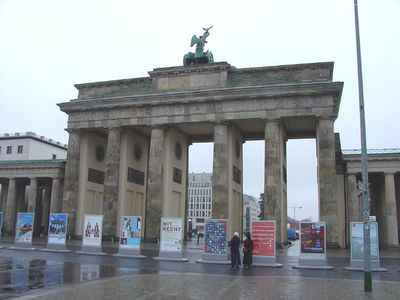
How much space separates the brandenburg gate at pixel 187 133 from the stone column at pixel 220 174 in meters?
0.09

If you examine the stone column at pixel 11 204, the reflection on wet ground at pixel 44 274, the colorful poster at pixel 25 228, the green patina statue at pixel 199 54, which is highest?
the green patina statue at pixel 199 54

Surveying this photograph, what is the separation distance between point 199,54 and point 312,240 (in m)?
28.2

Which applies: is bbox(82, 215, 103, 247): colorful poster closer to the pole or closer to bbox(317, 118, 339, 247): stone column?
the pole

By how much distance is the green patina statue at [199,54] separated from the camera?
45438 mm

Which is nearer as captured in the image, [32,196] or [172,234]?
[172,234]

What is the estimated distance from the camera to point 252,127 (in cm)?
4619

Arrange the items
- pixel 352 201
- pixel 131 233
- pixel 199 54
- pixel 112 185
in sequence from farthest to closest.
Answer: pixel 199 54
pixel 112 185
pixel 352 201
pixel 131 233

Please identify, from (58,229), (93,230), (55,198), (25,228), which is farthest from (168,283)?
(55,198)

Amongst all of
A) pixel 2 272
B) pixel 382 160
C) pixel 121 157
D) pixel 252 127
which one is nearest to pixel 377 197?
pixel 382 160

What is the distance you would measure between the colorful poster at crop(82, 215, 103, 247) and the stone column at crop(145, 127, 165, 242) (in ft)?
46.4

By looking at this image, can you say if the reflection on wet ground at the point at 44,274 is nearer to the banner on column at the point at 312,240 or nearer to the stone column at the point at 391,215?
the banner on column at the point at 312,240

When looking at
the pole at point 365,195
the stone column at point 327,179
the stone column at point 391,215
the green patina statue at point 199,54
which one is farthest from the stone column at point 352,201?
the pole at point 365,195

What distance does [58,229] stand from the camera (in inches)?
1152

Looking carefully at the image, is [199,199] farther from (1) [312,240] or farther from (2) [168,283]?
(2) [168,283]
